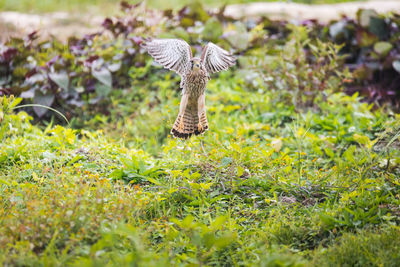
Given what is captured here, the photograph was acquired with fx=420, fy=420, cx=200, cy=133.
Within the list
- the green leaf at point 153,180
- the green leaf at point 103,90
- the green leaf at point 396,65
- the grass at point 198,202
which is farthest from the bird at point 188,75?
the green leaf at point 396,65

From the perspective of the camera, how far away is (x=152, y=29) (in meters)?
6.29

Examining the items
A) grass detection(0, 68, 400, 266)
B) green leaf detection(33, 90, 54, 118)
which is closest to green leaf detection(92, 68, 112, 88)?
green leaf detection(33, 90, 54, 118)

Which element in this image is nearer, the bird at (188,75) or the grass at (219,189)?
the grass at (219,189)

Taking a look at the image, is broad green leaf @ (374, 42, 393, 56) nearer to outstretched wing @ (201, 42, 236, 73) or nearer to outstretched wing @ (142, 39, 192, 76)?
outstretched wing @ (201, 42, 236, 73)

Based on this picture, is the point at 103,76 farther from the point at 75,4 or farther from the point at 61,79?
the point at 75,4

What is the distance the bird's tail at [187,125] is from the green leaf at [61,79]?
2377mm

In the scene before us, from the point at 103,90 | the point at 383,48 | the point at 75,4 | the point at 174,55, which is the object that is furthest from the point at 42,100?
the point at 75,4

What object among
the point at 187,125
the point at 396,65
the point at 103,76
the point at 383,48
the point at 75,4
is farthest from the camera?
the point at 75,4

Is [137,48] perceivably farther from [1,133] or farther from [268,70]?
[1,133]

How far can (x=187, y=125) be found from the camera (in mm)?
3639

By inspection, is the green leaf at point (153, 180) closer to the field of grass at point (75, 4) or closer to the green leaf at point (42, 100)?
the green leaf at point (42, 100)

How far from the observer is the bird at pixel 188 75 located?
3459 millimetres

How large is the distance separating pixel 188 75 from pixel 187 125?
45 cm

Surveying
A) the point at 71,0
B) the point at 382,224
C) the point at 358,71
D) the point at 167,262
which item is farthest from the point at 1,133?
the point at 71,0
